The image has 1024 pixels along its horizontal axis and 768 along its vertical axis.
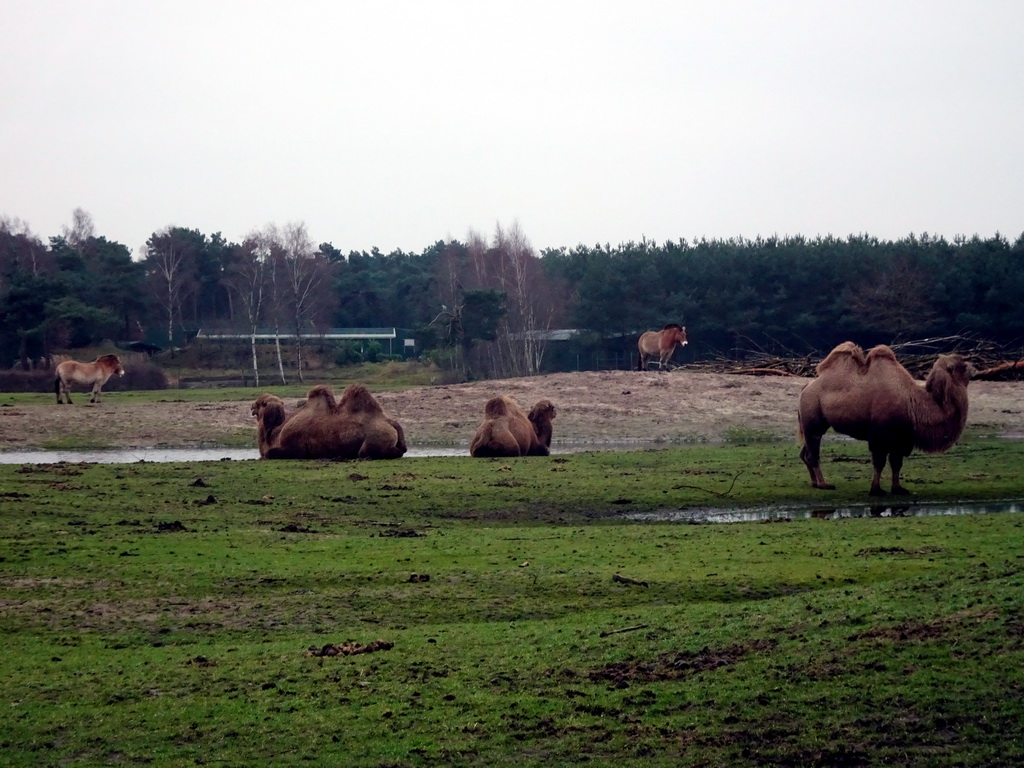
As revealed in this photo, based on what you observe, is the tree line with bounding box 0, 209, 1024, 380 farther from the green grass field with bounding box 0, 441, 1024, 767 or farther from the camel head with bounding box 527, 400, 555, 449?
the green grass field with bounding box 0, 441, 1024, 767

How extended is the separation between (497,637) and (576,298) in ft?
177

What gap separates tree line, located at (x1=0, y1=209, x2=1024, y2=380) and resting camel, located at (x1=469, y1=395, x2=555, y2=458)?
3130cm

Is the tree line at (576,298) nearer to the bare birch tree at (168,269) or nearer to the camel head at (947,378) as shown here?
the bare birch tree at (168,269)

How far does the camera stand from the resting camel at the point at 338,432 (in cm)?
2244

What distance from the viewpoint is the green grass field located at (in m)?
6.76

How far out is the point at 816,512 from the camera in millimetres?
16938

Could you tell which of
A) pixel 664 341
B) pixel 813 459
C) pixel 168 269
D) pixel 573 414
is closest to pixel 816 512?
pixel 813 459

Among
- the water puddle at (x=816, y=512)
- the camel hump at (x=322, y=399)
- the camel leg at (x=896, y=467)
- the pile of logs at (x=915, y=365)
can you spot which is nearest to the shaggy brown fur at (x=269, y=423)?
the camel hump at (x=322, y=399)

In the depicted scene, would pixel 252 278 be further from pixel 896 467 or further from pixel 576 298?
pixel 896 467

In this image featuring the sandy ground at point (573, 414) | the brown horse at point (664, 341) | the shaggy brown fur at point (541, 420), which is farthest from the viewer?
the brown horse at point (664, 341)

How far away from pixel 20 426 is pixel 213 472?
1202 cm

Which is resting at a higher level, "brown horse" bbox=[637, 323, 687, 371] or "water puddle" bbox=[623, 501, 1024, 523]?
"brown horse" bbox=[637, 323, 687, 371]

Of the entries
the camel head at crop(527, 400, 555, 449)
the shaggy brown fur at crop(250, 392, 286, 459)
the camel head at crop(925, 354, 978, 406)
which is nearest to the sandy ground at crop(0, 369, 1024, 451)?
the camel head at crop(527, 400, 555, 449)

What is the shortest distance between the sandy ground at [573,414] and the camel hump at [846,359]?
32.9ft
